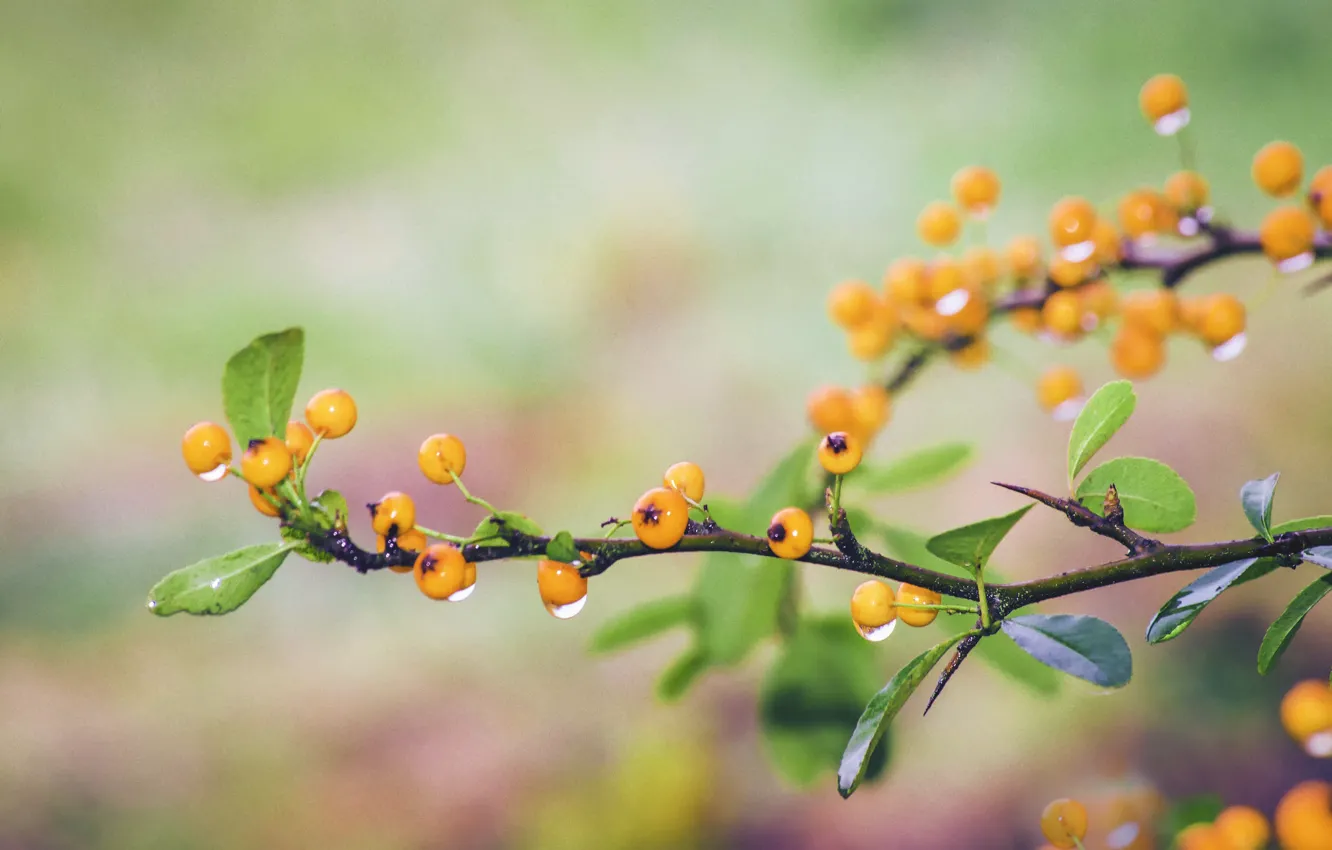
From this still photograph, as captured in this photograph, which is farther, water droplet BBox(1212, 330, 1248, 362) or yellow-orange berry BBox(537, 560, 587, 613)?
water droplet BBox(1212, 330, 1248, 362)

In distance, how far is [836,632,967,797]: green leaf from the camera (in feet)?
0.98

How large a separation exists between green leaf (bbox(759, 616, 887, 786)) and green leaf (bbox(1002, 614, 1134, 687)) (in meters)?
0.28

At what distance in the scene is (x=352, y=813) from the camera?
32.1 inches

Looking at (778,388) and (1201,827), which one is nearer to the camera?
(1201,827)

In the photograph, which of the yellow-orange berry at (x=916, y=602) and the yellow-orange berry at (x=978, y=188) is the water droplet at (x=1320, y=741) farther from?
the yellow-orange berry at (x=978, y=188)

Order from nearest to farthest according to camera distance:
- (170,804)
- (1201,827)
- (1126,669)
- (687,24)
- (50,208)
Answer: (1126,669) < (1201,827) < (170,804) < (50,208) < (687,24)

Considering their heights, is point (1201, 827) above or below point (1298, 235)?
below

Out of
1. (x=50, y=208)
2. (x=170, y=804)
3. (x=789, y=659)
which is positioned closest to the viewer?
(x=789, y=659)

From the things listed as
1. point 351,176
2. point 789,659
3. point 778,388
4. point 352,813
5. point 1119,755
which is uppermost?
point 351,176

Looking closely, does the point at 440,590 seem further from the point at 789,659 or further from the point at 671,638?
the point at 671,638

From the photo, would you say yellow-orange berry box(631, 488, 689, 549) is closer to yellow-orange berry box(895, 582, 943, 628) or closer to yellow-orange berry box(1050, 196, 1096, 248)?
yellow-orange berry box(895, 582, 943, 628)

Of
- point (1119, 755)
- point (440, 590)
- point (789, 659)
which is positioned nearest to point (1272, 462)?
point (1119, 755)

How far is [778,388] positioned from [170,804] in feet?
2.40

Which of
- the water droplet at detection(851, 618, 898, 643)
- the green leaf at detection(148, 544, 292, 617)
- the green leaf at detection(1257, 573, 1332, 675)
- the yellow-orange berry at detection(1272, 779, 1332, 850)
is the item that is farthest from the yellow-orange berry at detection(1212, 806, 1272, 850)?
the green leaf at detection(148, 544, 292, 617)
